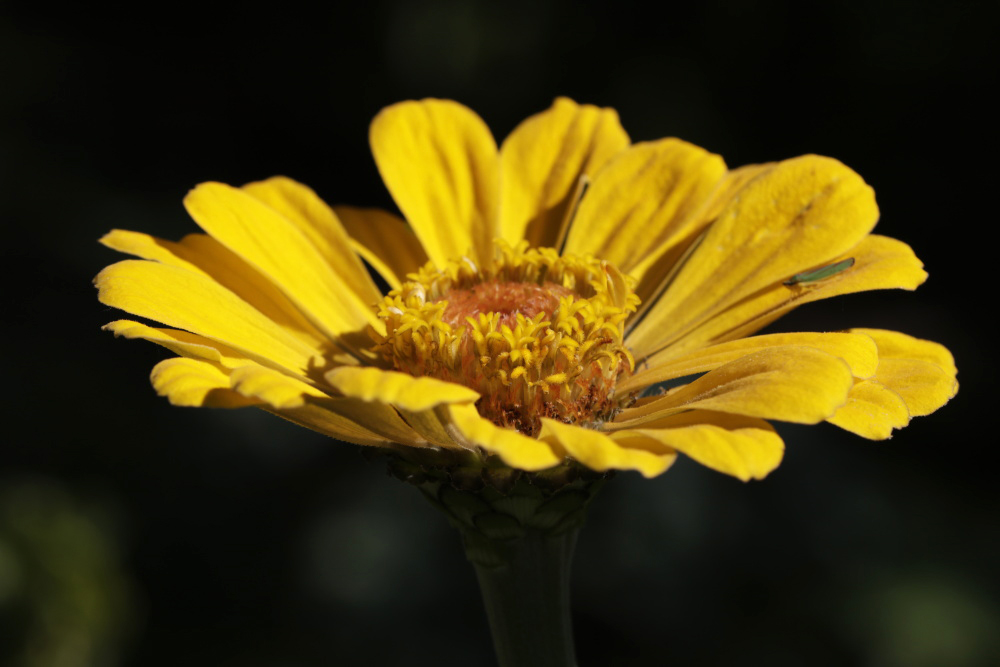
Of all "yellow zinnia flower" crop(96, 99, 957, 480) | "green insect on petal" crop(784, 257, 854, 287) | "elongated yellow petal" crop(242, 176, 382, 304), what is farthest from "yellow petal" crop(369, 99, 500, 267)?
"green insect on petal" crop(784, 257, 854, 287)

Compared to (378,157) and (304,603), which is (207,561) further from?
(378,157)

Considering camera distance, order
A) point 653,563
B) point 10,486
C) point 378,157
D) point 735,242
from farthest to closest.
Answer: point 653,563
point 10,486
point 378,157
point 735,242

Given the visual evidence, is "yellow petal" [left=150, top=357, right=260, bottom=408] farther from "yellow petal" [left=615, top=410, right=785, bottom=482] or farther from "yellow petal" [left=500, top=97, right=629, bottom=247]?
"yellow petal" [left=500, top=97, right=629, bottom=247]

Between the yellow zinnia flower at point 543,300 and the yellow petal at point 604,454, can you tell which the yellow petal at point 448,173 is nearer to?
the yellow zinnia flower at point 543,300

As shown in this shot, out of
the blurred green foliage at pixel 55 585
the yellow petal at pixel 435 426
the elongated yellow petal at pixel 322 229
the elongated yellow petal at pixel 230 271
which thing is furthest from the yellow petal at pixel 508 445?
the blurred green foliage at pixel 55 585

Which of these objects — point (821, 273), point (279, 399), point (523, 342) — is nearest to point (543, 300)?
point (523, 342)

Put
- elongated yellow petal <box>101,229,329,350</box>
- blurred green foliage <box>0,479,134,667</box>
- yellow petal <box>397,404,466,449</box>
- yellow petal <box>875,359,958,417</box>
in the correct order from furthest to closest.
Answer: blurred green foliage <box>0,479,134,667</box>, elongated yellow petal <box>101,229,329,350</box>, yellow petal <box>875,359,958,417</box>, yellow petal <box>397,404,466,449</box>

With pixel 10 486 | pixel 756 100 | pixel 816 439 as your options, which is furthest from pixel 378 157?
pixel 816 439
